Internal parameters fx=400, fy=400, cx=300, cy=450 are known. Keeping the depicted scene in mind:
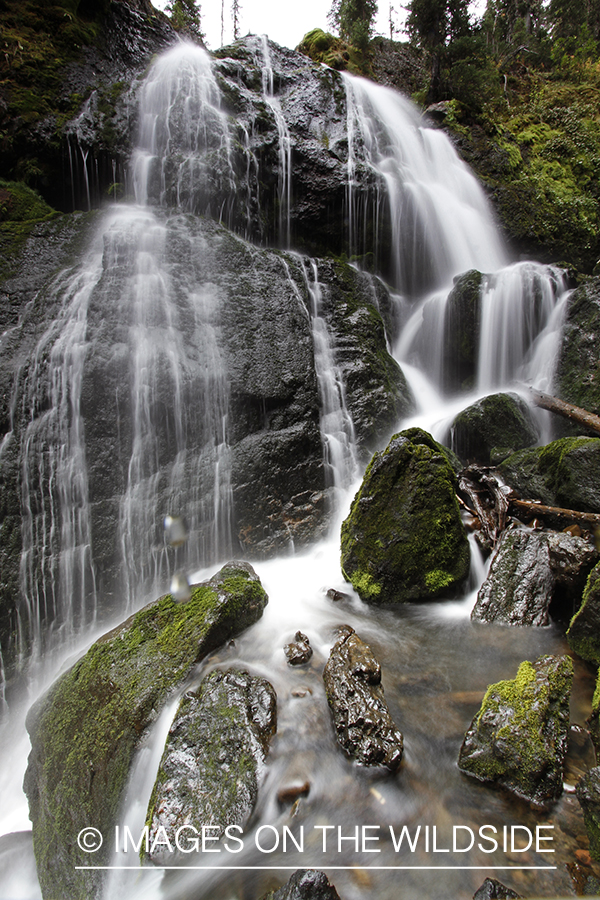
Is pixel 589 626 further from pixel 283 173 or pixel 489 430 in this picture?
pixel 283 173

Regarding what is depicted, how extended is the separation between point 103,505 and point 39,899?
12.6 ft

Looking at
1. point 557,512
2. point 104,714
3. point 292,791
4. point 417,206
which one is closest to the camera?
point 292,791

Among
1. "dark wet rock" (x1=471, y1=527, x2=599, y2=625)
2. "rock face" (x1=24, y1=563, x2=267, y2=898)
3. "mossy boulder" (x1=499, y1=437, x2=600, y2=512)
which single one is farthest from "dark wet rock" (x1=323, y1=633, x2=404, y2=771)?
"mossy boulder" (x1=499, y1=437, x2=600, y2=512)

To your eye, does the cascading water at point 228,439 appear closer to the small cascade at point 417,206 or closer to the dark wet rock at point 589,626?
the small cascade at point 417,206

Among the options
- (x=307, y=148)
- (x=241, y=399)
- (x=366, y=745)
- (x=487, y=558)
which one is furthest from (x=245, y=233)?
(x=366, y=745)

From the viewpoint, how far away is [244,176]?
10906 mm

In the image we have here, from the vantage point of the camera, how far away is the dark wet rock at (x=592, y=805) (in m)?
1.79

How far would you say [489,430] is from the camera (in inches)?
300

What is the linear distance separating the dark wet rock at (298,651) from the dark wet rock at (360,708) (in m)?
0.32

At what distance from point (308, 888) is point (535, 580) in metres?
3.51

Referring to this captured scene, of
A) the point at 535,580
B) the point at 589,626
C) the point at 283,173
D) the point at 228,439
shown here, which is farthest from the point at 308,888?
the point at 283,173

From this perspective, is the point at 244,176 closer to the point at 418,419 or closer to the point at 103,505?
the point at 418,419

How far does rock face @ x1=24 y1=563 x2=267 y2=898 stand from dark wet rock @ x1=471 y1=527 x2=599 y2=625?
2.54 m

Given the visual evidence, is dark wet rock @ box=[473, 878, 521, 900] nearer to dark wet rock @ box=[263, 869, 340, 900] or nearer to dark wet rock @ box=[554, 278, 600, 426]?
dark wet rock @ box=[263, 869, 340, 900]
